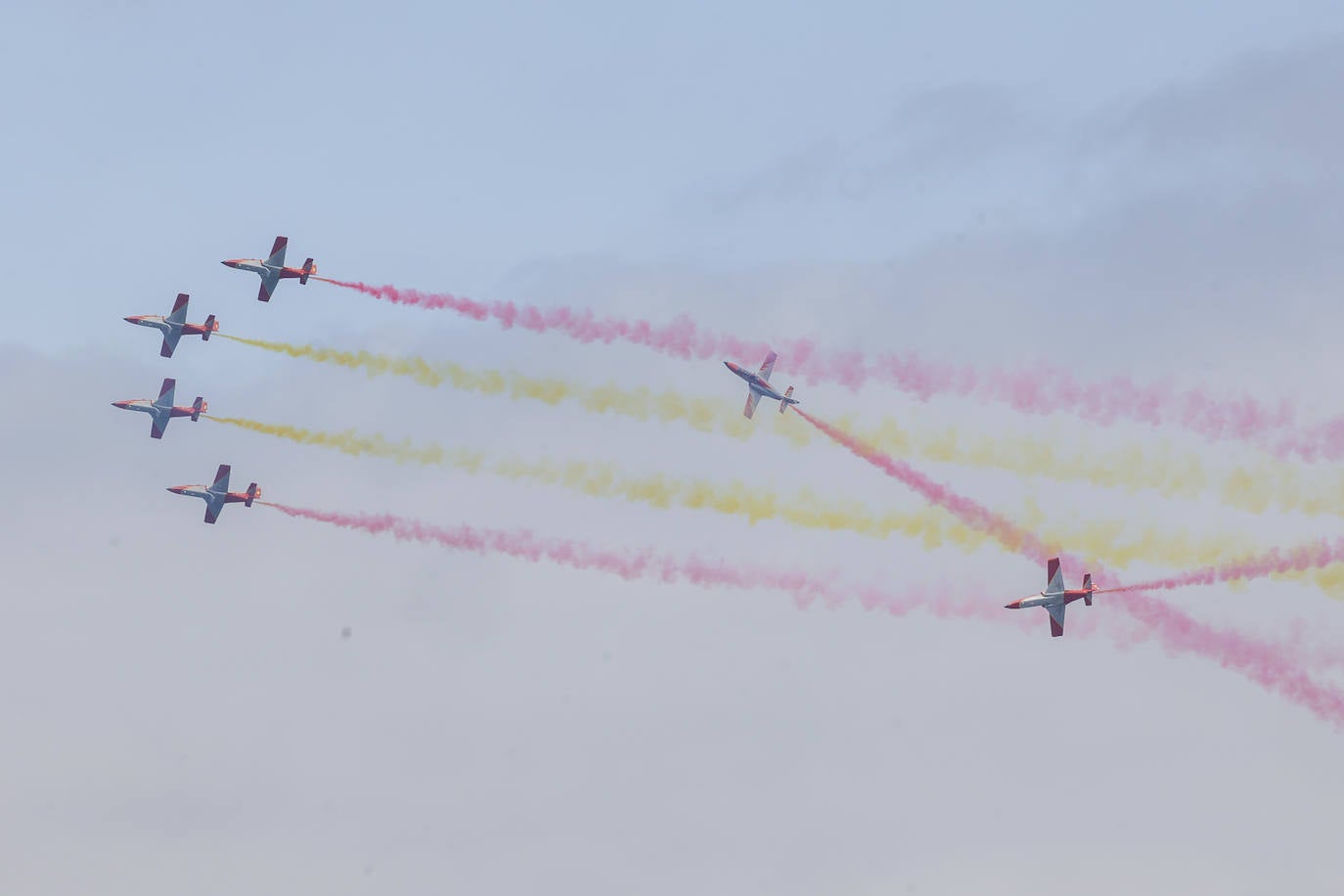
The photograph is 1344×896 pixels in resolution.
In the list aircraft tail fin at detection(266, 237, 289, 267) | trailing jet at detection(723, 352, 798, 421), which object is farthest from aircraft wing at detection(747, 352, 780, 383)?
aircraft tail fin at detection(266, 237, 289, 267)

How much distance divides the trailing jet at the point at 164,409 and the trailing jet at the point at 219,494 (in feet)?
14.6

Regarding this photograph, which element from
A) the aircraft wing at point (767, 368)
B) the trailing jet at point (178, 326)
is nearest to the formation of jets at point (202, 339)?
the trailing jet at point (178, 326)

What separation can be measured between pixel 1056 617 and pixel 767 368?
84.4ft

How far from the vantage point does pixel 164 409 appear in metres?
141

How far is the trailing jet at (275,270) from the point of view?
131 metres

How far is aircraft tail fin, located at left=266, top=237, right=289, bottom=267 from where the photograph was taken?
431 feet

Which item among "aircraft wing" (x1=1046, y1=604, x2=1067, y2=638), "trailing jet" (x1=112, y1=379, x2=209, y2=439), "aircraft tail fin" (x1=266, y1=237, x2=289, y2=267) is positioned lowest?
"aircraft wing" (x1=1046, y1=604, x2=1067, y2=638)

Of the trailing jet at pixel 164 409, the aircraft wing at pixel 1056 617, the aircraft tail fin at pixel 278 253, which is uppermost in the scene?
the aircraft tail fin at pixel 278 253

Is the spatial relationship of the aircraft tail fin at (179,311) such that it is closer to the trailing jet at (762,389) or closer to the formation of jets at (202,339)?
the formation of jets at (202,339)

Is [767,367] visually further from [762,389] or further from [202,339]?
[202,339]

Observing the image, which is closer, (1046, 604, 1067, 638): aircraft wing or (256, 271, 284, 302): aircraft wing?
(1046, 604, 1067, 638): aircraft wing

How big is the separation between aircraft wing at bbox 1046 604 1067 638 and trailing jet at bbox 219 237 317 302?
52145 mm

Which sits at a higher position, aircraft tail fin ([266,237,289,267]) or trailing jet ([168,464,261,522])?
aircraft tail fin ([266,237,289,267])

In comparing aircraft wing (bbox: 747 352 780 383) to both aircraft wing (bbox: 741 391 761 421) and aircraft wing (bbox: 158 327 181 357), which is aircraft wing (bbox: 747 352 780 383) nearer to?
aircraft wing (bbox: 741 391 761 421)
